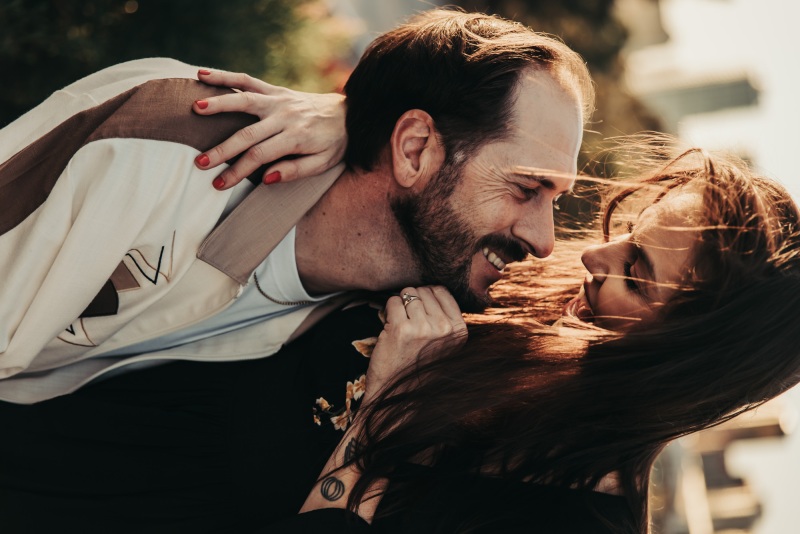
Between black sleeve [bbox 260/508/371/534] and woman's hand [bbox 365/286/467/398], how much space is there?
29cm

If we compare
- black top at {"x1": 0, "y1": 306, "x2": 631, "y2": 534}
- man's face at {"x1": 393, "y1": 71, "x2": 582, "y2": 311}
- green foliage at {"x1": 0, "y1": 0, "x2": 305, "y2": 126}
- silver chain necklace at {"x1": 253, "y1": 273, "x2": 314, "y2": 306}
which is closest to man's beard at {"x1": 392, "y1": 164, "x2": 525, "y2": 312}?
man's face at {"x1": 393, "y1": 71, "x2": 582, "y2": 311}

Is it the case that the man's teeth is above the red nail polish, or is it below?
below

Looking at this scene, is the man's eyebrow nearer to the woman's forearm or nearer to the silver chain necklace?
the silver chain necklace

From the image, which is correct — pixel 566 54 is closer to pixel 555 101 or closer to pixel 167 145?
pixel 555 101

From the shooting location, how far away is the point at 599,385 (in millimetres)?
1971

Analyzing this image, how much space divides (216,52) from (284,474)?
249 cm

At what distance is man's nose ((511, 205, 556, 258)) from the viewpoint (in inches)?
88.5

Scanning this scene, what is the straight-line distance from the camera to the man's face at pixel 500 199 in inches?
86.9

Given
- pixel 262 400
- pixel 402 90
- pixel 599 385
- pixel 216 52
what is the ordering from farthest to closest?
pixel 216 52
pixel 402 90
pixel 262 400
pixel 599 385

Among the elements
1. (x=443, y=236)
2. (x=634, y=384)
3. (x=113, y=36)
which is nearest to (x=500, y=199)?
(x=443, y=236)

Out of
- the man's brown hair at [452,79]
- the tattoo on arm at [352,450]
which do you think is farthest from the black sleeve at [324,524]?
the man's brown hair at [452,79]

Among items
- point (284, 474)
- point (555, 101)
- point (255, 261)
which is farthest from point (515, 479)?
point (555, 101)

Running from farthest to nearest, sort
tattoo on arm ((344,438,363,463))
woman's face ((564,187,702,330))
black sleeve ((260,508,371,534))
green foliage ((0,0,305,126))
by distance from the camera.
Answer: green foliage ((0,0,305,126))
woman's face ((564,187,702,330))
tattoo on arm ((344,438,363,463))
black sleeve ((260,508,371,534))

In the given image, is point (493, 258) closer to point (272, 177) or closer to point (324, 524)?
point (272, 177)
